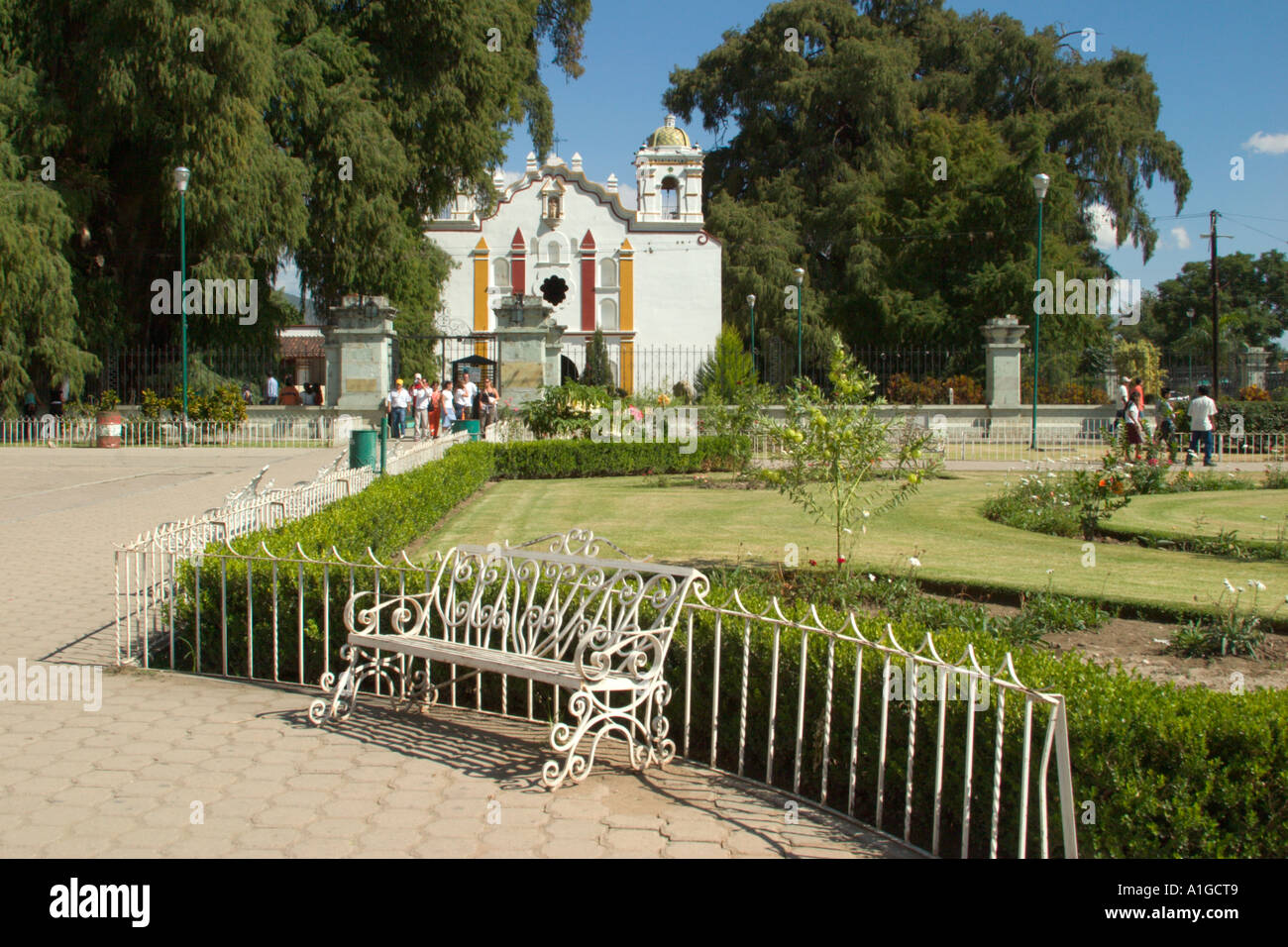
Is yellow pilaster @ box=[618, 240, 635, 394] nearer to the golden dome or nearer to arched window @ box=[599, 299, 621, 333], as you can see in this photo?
arched window @ box=[599, 299, 621, 333]

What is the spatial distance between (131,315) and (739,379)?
1762 cm

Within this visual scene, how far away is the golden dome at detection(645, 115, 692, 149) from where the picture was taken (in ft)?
157

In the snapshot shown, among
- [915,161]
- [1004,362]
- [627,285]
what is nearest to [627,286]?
[627,285]

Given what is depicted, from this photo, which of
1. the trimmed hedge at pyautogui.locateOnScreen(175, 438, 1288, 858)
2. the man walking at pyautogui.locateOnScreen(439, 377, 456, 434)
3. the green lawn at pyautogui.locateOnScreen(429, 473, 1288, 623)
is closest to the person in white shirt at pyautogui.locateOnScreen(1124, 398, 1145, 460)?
the green lawn at pyautogui.locateOnScreen(429, 473, 1288, 623)

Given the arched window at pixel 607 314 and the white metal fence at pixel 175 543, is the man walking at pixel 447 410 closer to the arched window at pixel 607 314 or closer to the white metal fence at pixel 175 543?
the white metal fence at pixel 175 543

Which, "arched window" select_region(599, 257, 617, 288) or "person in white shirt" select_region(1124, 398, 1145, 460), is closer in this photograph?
"person in white shirt" select_region(1124, 398, 1145, 460)

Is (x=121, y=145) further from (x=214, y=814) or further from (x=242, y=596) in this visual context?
(x=214, y=814)

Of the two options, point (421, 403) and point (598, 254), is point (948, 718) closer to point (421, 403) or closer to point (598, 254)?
point (421, 403)

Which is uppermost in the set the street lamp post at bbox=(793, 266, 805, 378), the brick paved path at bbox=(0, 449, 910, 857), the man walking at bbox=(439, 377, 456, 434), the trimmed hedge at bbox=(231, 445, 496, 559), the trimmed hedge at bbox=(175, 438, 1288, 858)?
the street lamp post at bbox=(793, 266, 805, 378)

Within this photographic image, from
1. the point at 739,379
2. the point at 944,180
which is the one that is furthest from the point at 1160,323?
the point at 739,379

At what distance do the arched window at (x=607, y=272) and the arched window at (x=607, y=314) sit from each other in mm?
797

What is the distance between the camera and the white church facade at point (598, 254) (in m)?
47.1

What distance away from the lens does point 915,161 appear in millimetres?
39562

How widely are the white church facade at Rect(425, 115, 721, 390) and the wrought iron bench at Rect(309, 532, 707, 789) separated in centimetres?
4134
